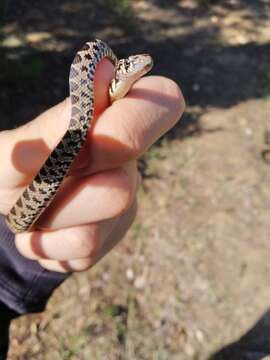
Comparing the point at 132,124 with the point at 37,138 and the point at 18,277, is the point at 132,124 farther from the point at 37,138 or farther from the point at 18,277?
the point at 18,277

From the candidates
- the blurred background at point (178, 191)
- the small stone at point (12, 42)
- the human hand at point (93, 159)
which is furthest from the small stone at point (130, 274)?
the small stone at point (12, 42)

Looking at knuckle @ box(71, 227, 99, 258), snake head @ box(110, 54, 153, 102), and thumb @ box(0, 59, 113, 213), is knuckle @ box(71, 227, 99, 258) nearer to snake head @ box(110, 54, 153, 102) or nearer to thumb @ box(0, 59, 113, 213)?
thumb @ box(0, 59, 113, 213)

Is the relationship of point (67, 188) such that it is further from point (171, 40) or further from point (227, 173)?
point (171, 40)

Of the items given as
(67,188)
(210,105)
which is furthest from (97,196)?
(210,105)

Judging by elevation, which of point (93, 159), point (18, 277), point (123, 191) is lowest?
point (18, 277)

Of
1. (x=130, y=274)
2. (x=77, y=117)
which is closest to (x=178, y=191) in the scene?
(x=130, y=274)

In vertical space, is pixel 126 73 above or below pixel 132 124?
above
